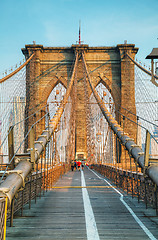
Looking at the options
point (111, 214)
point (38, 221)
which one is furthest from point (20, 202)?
point (111, 214)

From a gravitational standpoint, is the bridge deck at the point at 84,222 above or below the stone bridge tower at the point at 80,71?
below

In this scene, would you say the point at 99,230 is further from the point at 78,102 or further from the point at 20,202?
the point at 78,102

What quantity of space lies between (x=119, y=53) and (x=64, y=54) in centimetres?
719

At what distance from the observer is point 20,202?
663 centimetres

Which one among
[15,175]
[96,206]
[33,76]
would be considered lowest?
[96,206]

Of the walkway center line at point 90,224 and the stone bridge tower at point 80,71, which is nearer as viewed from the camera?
the walkway center line at point 90,224

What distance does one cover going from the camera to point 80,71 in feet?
133

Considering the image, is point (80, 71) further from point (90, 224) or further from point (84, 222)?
point (90, 224)

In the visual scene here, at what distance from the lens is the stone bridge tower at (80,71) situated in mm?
38312

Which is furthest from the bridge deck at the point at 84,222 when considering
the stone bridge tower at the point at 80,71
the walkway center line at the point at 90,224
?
the stone bridge tower at the point at 80,71

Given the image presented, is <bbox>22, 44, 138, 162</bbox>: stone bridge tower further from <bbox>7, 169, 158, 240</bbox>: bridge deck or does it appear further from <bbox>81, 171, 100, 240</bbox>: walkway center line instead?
<bbox>81, 171, 100, 240</bbox>: walkway center line

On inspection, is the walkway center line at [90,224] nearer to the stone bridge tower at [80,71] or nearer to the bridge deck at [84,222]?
the bridge deck at [84,222]

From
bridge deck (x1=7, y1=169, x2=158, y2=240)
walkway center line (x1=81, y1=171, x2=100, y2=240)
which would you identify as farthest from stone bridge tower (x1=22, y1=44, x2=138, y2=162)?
walkway center line (x1=81, y1=171, x2=100, y2=240)

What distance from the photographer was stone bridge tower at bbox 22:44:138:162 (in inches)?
1508
